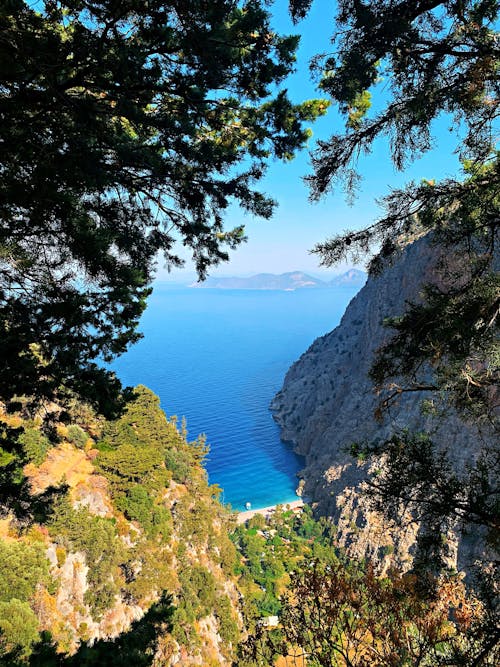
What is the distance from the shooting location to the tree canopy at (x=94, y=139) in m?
4.08

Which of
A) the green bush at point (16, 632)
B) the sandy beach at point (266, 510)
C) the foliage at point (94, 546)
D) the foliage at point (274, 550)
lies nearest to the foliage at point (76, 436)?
the foliage at point (94, 546)

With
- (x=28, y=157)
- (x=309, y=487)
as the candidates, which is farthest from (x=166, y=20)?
(x=309, y=487)

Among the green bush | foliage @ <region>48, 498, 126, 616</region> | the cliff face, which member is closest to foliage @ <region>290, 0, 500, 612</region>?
the green bush

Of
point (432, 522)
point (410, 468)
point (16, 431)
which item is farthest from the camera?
point (16, 431)

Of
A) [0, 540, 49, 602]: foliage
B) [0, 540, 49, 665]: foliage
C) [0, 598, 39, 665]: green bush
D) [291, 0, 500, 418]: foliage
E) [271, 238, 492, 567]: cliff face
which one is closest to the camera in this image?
[291, 0, 500, 418]: foliage

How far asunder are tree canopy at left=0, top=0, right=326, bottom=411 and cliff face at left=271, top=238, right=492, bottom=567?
75.3 ft

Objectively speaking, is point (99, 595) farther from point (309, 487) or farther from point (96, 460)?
point (309, 487)

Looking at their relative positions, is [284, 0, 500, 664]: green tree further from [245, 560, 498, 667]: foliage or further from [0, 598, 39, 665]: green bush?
[0, 598, 39, 665]: green bush

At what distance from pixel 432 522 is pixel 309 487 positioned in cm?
6353

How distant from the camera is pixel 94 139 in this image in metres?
4.47

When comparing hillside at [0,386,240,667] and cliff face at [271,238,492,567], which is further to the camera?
cliff face at [271,238,492,567]

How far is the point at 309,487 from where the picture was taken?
206ft

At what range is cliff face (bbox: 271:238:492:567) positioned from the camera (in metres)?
44.4

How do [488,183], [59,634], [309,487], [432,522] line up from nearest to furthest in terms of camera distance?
[488,183]
[432,522]
[59,634]
[309,487]
